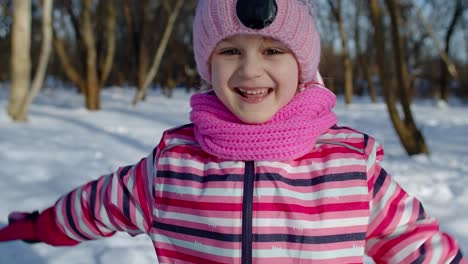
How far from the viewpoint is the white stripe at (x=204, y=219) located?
0.98m

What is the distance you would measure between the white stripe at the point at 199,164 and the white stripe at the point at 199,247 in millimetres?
180

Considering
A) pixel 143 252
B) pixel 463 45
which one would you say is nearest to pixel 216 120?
pixel 143 252

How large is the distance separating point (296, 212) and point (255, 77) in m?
0.32

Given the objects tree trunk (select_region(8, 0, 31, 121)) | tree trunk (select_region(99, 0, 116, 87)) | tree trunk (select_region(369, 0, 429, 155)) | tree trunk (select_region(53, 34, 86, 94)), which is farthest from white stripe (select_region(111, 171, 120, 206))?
tree trunk (select_region(99, 0, 116, 87))

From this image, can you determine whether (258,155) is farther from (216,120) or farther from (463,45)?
(463,45)

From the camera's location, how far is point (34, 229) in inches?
47.9

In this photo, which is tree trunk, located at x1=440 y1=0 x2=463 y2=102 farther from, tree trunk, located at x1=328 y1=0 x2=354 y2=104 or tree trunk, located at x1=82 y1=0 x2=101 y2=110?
tree trunk, located at x1=82 y1=0 x2=101 y2=110

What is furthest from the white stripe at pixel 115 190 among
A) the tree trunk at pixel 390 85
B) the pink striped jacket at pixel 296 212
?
the tree trunk at pixel 390 85

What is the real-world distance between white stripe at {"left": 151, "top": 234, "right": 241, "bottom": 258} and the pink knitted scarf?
0.70 ft

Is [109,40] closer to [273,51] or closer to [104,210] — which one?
[104,210]

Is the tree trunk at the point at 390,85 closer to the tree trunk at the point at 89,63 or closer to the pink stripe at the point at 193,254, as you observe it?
the pink stripe at the point at 193,254

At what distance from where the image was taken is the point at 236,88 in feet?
3.38

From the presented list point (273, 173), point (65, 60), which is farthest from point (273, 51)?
point (65, 60)

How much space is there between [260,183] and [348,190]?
199mm
